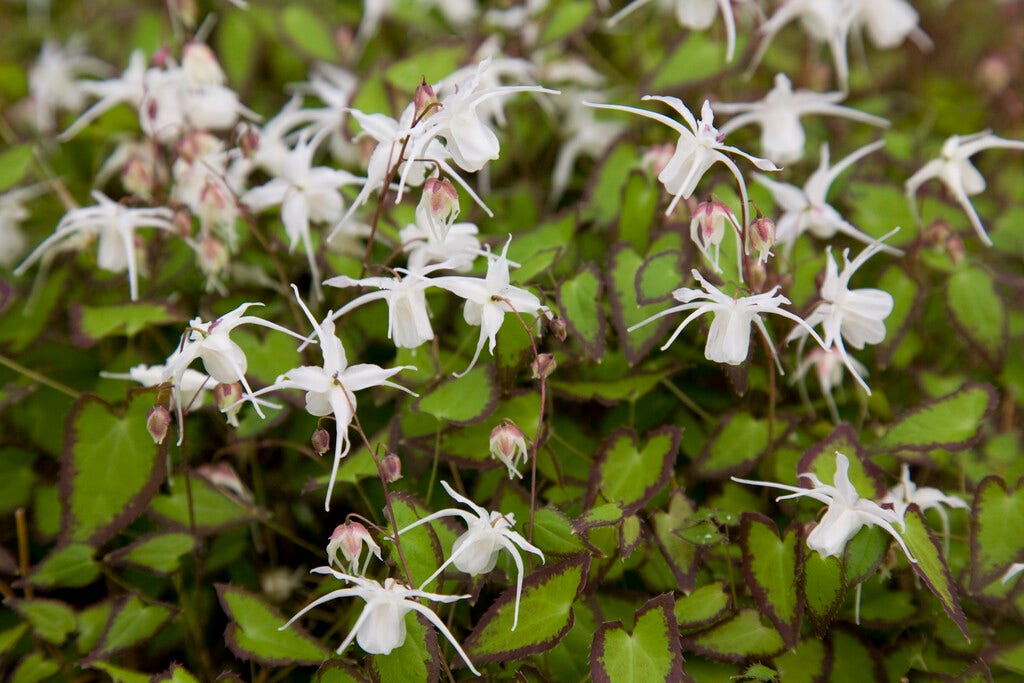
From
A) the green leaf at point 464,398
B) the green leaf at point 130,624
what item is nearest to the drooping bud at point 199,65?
the green leaf at point 464,398

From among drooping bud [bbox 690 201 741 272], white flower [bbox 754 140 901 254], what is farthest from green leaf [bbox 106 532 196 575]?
white flower [bbox 754 140 901 254]

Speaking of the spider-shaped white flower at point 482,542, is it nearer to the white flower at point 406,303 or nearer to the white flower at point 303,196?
the white flower at point 406,303

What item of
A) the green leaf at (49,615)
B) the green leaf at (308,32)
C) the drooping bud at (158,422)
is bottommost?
the green leaf at (49,615)

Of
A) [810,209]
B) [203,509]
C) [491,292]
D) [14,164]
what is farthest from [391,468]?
[14,164]

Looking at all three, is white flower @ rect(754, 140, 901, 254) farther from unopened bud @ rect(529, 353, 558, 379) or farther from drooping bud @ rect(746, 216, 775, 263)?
unopened bud @ rect(529, 353, 558, 379)

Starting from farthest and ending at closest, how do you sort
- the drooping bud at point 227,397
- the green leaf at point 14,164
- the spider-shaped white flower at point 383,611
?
1. the green leaf at point 14,164
2. the drooping bud at point 227,397
3. the spider-shaped white flower at point 383,611

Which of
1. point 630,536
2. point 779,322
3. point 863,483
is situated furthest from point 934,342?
point 630,536

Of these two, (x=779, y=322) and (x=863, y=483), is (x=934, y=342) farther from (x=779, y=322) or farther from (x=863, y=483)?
(x=863, y=483)
